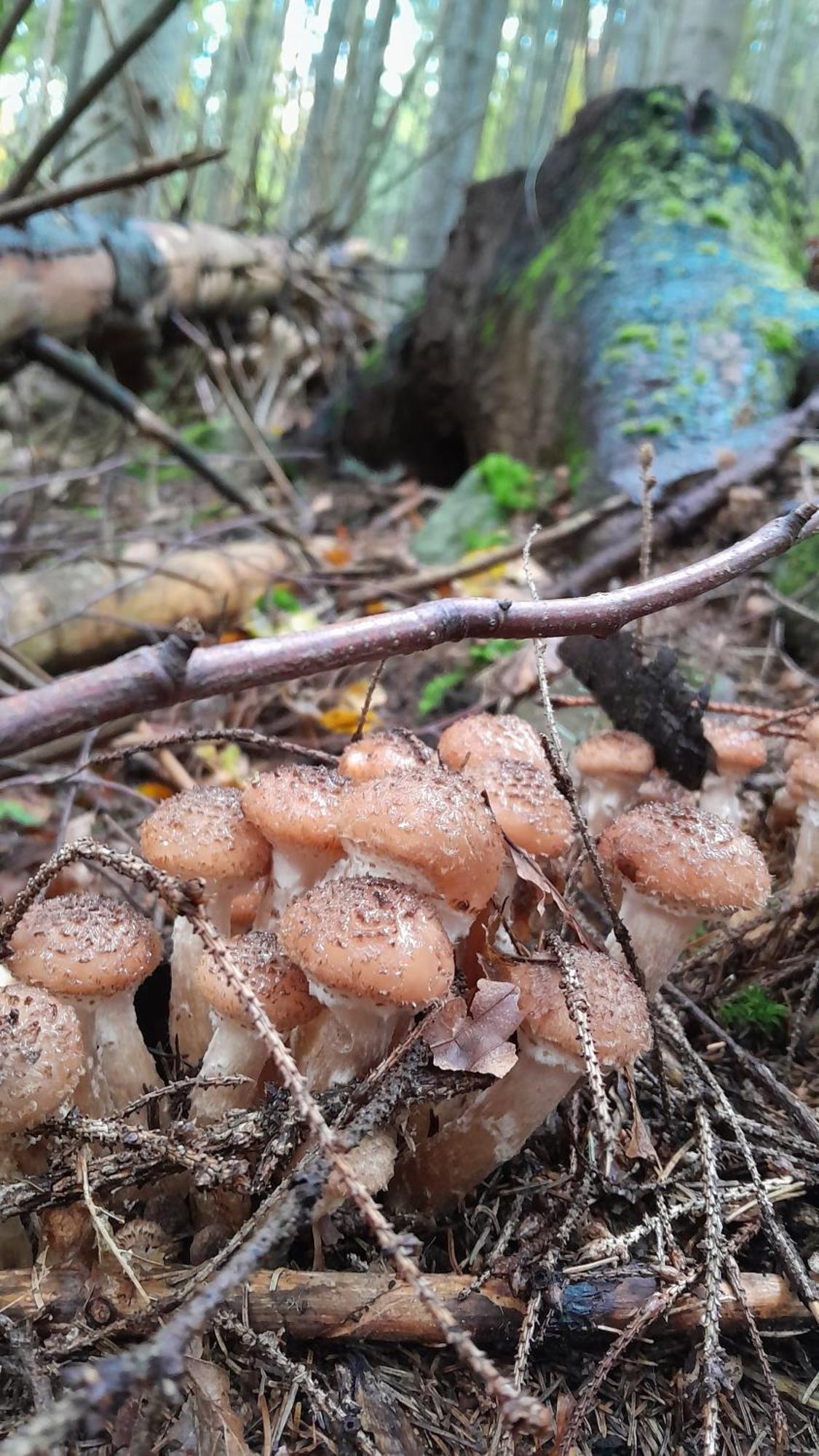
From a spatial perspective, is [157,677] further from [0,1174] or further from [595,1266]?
[595,1266]

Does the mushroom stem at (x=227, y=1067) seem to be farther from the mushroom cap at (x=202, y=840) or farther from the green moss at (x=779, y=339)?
the green moss at (x=779, y=339)

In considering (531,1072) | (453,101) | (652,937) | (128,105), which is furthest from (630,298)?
(453,101)

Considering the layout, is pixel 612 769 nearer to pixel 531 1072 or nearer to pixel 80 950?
pixel 531 1072

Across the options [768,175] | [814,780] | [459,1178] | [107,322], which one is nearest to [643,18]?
[768,175]

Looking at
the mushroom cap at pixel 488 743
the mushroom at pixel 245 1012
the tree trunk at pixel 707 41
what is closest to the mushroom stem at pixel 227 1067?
the mushroom at pixel 245 1012

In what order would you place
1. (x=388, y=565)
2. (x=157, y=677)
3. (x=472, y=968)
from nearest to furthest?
(x=157, y=677)
(x=472, y=968)
(x=388, y=565)

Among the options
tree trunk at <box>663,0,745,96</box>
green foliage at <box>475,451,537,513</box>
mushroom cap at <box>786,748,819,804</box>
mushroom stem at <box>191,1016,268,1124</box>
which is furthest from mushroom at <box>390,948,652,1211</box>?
tree trunk at <box>663,0,745,96</box>
